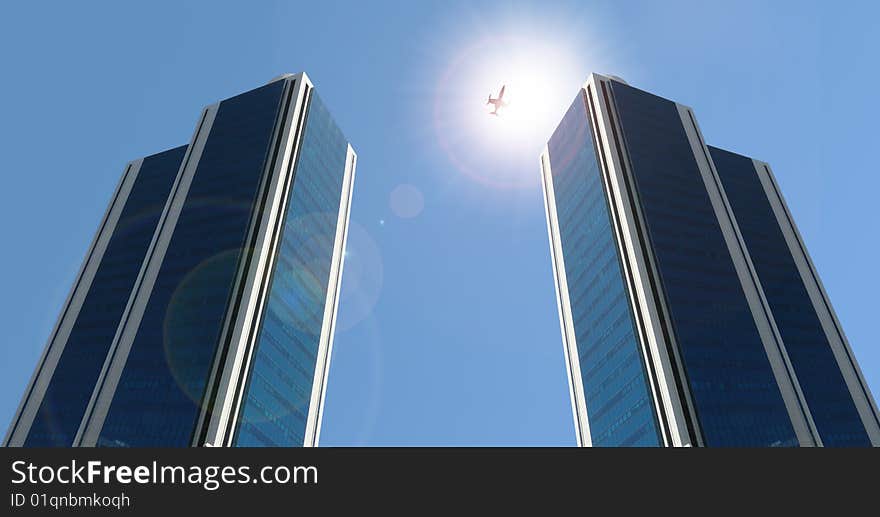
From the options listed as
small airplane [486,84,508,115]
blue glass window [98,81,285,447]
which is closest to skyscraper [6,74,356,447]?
blue glass window [98,81,285,447]

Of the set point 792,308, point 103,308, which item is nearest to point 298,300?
point 103,308

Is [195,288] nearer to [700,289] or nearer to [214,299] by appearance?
[214,299]

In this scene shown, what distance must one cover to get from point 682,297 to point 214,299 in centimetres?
7246

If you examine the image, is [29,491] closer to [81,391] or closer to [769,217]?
[81,391]

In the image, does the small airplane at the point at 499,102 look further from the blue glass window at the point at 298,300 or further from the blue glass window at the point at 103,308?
the blue glass window at the point at 103,308

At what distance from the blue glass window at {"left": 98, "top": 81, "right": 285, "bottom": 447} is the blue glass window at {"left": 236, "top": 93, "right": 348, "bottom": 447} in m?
6.90

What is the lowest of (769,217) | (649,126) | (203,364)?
(203,364)

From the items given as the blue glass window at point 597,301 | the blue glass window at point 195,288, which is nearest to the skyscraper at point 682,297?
the blue glass window at point 597,301

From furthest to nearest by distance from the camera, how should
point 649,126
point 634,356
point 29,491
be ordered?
point 649,126
point 634,356
point 29,491

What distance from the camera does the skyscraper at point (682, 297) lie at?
9375 cm

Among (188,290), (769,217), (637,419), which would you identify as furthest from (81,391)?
(769,217)

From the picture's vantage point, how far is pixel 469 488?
22.5 m

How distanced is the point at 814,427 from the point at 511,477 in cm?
8909

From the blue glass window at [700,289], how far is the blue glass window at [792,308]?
1129 centimetres
